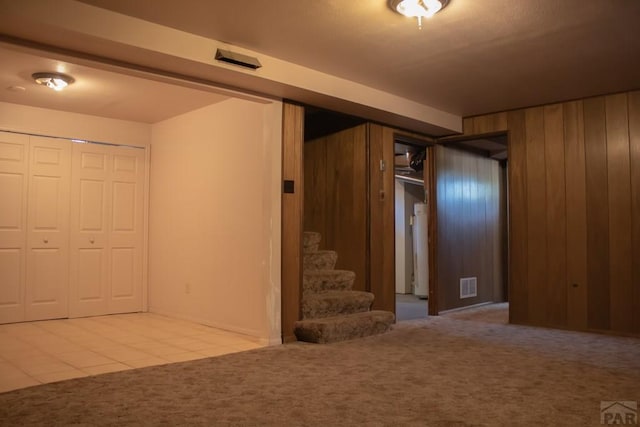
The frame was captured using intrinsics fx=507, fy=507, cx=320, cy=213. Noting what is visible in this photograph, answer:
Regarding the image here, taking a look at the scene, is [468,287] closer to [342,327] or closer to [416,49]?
[342,327]

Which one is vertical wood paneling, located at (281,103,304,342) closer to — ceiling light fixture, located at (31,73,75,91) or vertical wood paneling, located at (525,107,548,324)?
ceiling light fixture, located at (31,73,75,91)

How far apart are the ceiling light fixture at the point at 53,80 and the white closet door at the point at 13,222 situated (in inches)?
49.3

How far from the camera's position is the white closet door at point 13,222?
525cm

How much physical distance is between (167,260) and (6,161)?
1.95m

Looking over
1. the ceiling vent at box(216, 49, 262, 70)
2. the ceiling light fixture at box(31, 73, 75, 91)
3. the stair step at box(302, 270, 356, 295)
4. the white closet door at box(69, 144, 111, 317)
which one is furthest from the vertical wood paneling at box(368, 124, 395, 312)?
the white closet door at box(69, 144, 111, 317)

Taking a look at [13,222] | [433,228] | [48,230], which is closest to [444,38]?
[433,228]

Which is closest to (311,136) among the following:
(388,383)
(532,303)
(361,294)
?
(361,294)

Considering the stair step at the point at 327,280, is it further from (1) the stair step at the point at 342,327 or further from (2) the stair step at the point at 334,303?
(1) the stair step at the point at 342,327

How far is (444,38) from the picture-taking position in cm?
347

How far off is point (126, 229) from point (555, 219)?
481 cm

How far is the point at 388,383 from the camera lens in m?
3.00

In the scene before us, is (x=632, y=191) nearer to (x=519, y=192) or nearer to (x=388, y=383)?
(x=519, y=192)

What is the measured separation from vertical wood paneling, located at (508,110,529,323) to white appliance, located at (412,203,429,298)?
94.1 inches

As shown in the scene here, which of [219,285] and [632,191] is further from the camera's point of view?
[219,285]
